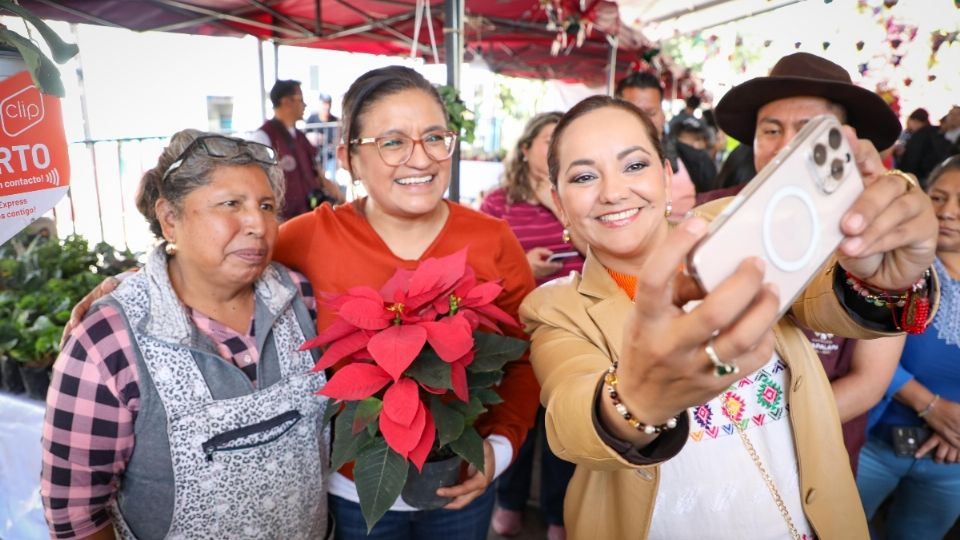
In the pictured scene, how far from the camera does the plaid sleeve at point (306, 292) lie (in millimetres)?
1523

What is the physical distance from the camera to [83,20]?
3668mm

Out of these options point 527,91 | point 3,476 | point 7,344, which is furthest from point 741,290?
point 527,91

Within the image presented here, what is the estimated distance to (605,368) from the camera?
102cm

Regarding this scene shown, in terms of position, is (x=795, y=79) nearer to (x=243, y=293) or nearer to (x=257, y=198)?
(x=257, y=198)

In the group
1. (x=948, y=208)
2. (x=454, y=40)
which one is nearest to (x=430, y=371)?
(x=948, y=208)

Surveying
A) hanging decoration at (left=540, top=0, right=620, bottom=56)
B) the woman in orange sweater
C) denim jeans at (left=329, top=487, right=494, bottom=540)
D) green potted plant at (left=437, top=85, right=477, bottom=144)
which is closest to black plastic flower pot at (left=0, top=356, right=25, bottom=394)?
the woman in orange sweater

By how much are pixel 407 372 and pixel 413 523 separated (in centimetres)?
67

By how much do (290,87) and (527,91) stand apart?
28.4ft

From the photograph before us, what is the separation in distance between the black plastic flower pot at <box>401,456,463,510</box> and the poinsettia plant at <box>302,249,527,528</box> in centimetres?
4

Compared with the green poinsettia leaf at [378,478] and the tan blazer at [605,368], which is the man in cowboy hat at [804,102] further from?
the green poinsettia leaf at [378,478]

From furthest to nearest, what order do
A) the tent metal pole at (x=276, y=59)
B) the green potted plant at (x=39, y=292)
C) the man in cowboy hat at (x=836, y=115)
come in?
1. the tent metal pole at (x=276, y=59)
2. the green potted plant at (x=39, y=292)
3. the man in cowboy hat at (x=836, y=115)

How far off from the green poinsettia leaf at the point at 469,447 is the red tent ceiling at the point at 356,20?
328 cm

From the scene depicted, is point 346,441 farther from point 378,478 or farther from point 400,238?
point 400,238

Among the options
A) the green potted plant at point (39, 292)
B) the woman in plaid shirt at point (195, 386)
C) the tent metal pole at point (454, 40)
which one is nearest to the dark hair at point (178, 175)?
the woman in plaid shirt at point (195, 386)
